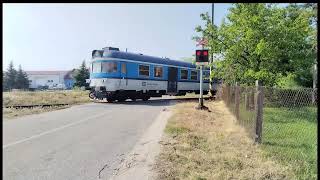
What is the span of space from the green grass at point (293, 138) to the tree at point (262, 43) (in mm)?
4466

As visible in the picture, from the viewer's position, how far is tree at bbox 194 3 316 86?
61.1 ft

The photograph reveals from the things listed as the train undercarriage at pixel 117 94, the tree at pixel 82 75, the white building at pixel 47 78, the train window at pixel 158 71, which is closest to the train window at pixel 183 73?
the train window at pixel 158 71

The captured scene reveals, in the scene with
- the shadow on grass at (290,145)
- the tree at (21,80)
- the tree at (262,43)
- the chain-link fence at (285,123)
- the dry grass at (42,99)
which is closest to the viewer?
the chain-link fence at (285,123)

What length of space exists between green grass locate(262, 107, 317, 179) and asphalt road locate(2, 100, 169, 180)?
9.62 feet

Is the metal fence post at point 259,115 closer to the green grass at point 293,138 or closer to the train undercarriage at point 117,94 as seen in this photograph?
the green grass at point 293,138

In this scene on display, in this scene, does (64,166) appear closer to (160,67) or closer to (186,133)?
(186,133)

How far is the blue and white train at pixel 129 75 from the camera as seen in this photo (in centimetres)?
2616

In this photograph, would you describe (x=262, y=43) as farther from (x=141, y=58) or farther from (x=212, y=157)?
(x=141, y=58)

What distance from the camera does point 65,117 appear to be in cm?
1716

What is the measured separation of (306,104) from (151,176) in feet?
16.9

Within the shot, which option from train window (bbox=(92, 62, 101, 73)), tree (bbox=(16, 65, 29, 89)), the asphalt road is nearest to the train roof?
train window (bbox=(92, 62, 101, 73))

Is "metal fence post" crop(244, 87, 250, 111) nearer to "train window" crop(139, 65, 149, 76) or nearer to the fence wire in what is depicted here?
the fence wire

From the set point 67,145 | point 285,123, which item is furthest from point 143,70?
point 67,145

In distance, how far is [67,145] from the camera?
10336 mm
